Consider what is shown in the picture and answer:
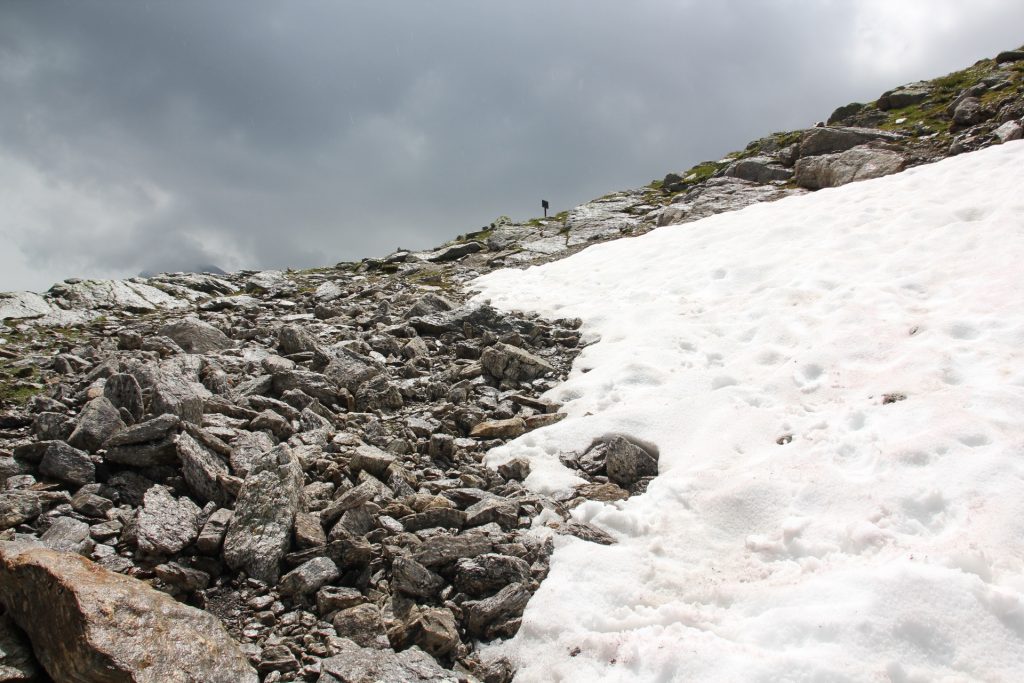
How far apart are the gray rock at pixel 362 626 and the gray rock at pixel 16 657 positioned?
278 centimetres

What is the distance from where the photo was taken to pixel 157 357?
15.0 m

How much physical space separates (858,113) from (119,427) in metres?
58.4

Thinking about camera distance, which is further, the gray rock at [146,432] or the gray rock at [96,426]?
the gray rock at [96,426]

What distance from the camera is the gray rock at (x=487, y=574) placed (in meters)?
7.15

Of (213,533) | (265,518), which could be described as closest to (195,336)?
(213,533)

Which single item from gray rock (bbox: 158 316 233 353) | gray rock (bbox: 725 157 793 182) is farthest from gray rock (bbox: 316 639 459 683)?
gray rock (bbox: 725 157 793 182)

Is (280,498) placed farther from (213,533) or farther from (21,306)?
(21,306)

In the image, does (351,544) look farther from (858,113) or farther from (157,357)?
(858,113)

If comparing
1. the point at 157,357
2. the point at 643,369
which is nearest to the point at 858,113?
the point at 643,369

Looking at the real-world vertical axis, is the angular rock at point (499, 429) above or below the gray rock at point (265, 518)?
above

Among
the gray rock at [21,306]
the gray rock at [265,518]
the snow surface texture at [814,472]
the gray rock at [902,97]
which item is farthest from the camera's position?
the gray rock at [902,97]

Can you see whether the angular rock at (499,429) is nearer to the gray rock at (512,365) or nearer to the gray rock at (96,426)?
the gray rock at (512,365)

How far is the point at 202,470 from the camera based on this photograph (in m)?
8.47

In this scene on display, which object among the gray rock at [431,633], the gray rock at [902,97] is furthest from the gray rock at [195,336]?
the gray rock at [902,97]
